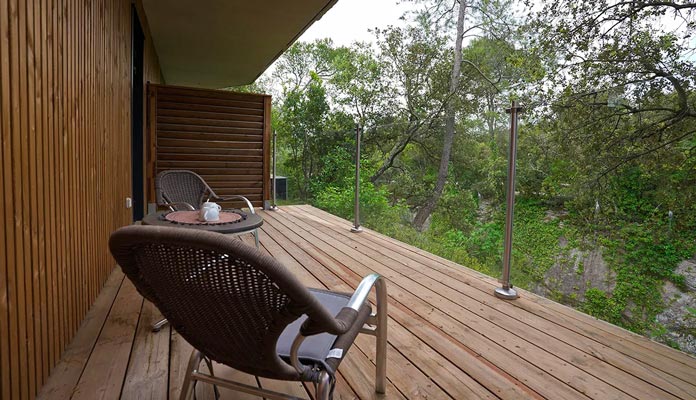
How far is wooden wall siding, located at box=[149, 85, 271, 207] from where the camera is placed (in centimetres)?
522

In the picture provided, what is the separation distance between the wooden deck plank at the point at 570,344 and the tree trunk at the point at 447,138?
4.23m

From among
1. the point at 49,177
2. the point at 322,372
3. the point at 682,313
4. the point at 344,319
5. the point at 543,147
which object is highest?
the point at 543,147

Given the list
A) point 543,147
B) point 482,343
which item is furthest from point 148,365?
point 543,147

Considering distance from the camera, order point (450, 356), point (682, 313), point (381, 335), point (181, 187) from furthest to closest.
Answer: point (682, 313) → point (181, 187) → point (450, 356) → point (381, 335)

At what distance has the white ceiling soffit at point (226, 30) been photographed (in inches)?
160

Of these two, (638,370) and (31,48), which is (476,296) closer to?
(638,370)

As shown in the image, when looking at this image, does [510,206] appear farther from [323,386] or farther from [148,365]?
[148,365]

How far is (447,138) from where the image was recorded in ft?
25.4

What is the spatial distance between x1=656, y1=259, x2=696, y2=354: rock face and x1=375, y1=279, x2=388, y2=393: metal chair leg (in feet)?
11.0

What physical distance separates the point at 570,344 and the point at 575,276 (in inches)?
136

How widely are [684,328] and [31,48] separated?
4972 mm

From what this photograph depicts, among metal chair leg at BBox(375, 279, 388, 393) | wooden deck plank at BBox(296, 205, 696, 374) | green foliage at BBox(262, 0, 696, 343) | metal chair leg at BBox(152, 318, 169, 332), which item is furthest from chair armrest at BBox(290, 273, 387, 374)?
green foliage at BBox(262, 0, 696, 343)

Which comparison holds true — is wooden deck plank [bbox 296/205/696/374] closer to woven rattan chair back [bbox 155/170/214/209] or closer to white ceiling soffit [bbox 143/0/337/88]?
woven rattan chair back [bbox 155/170/214/209]

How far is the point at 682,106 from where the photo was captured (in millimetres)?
3863
